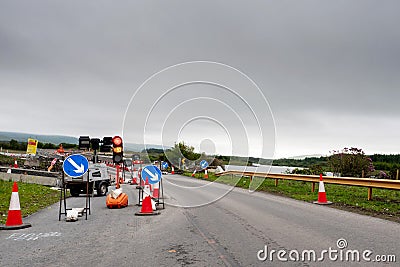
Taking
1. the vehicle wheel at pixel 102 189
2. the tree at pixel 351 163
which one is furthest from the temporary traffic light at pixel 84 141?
the tree at pixel 351 163

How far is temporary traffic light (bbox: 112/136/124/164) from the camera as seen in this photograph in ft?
53.1

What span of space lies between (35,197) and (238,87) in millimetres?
10298

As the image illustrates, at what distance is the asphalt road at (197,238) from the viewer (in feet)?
21.5

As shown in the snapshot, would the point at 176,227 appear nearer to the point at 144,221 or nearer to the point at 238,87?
the point at 144,221

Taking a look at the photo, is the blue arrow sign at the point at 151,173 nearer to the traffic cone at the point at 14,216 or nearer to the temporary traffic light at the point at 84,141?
the temporary traffic light at the point at 84,141

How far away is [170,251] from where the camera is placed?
715 cm

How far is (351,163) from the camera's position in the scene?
30578mm

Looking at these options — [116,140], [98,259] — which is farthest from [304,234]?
[116,140]

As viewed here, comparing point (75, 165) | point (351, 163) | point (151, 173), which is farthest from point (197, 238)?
point (351, 163)

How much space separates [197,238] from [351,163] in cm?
2493

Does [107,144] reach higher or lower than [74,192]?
higher

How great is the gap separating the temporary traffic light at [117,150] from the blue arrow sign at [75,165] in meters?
3.53

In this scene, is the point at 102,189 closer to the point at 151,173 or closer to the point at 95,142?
the point at 95,142

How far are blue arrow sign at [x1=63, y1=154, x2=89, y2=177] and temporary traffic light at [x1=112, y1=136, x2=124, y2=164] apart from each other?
3.53 metres
